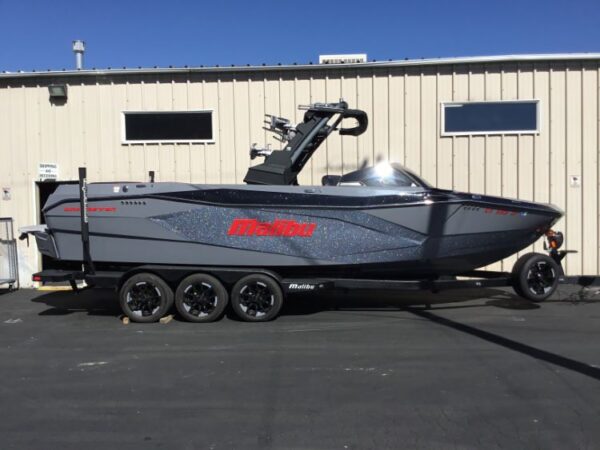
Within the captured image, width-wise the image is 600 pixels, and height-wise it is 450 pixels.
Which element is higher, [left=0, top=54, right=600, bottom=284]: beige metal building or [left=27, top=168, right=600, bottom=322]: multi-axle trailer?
[left=0, top=54, right=600, bottom=284]: beige metal building

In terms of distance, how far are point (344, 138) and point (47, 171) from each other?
5.74 meters

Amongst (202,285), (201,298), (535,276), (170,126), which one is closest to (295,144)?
(202,285)

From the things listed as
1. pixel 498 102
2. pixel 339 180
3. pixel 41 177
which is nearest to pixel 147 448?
pixel 339 180

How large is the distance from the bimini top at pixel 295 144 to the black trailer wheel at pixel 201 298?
5.17ft

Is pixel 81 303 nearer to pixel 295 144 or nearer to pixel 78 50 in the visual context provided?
pixel 295 144

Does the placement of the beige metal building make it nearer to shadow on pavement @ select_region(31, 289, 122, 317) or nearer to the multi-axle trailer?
shadow on pavement @ select_region(31, 289, 122, 317)

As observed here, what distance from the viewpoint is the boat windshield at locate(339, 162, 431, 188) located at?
7.20 m

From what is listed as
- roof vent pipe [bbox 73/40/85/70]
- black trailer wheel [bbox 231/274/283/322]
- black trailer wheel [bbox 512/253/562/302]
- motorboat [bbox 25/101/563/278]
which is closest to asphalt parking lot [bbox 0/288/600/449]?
black trailer wheel [bbox 231/274/283/322]

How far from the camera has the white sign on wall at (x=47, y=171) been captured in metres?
10.1

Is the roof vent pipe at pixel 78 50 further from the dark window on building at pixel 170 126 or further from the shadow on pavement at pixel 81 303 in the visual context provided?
the shadow on pavement at pixel 81 303

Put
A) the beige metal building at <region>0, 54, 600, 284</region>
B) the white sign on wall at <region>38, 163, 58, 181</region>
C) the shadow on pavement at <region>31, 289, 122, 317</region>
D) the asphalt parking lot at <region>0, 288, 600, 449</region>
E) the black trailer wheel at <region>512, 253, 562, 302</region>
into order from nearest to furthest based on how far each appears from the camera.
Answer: the asphalt parking lot at <region>0, 288, 600, 449</region>, the black trailer wheel at <region>512, 253, 562, 302</region>, the shadow on pavement at <region>31, 289, 122, 317</region>, the beige metal building at <region>0, 54, 600, 284</region>, the white sign on wall at <region>38, 163, 58, 181</region>

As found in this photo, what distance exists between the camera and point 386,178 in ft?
23.9

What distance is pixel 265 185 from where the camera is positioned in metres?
7.21

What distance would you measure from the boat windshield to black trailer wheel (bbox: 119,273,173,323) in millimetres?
2869
